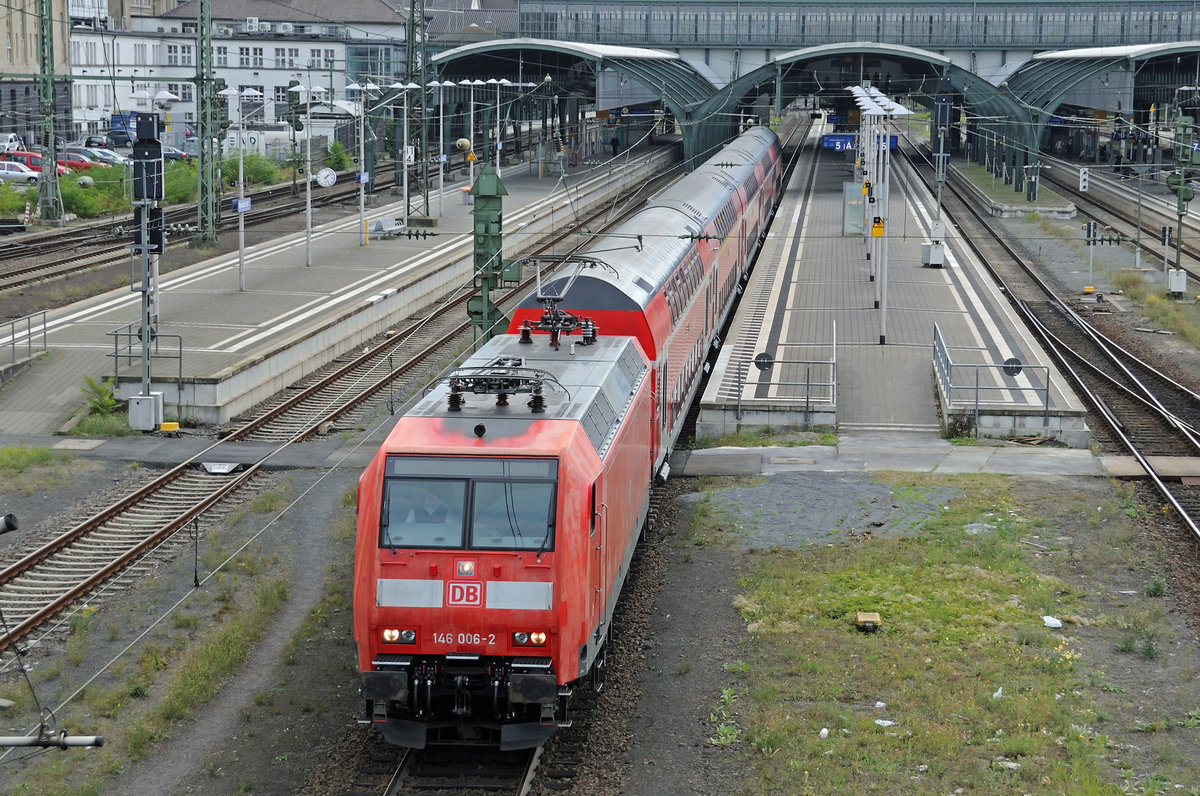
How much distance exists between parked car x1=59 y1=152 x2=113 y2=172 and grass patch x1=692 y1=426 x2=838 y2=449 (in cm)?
5098

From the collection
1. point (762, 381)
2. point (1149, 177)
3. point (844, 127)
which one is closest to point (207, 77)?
point (762, 381)

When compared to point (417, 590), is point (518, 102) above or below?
above

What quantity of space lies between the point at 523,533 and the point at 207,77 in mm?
34899

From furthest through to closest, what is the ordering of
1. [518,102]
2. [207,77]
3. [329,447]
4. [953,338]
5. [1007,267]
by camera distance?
[518,102]
[1007,267]
[207,77]
[953,338]
[329,447]

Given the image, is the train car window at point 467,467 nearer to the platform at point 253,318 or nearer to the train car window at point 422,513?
the train car window at point 422,513

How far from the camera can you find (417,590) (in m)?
12.9

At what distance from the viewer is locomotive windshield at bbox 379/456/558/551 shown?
42.6ft

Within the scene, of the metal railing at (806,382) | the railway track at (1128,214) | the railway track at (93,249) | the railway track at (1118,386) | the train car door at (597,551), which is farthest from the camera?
the railway track at (1128,214)

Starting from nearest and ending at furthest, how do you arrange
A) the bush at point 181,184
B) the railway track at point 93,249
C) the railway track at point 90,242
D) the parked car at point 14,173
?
the railway track at point 93,249 < the railway track at point 90,242 < the bush at point 181,184 < the parked car at point 14,173

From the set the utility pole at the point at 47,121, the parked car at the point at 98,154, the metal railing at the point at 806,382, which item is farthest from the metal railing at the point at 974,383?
the parked car at the point at 98,154

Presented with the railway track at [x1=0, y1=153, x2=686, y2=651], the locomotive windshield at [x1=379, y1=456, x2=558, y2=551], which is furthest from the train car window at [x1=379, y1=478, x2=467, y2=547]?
the railway track at [x1=0, y1=153, x2=686, y2=651]

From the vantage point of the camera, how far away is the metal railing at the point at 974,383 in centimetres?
2688

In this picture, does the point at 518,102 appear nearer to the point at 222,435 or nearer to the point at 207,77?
the point at 207,77

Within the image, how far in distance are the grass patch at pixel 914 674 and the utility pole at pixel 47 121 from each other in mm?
36161
